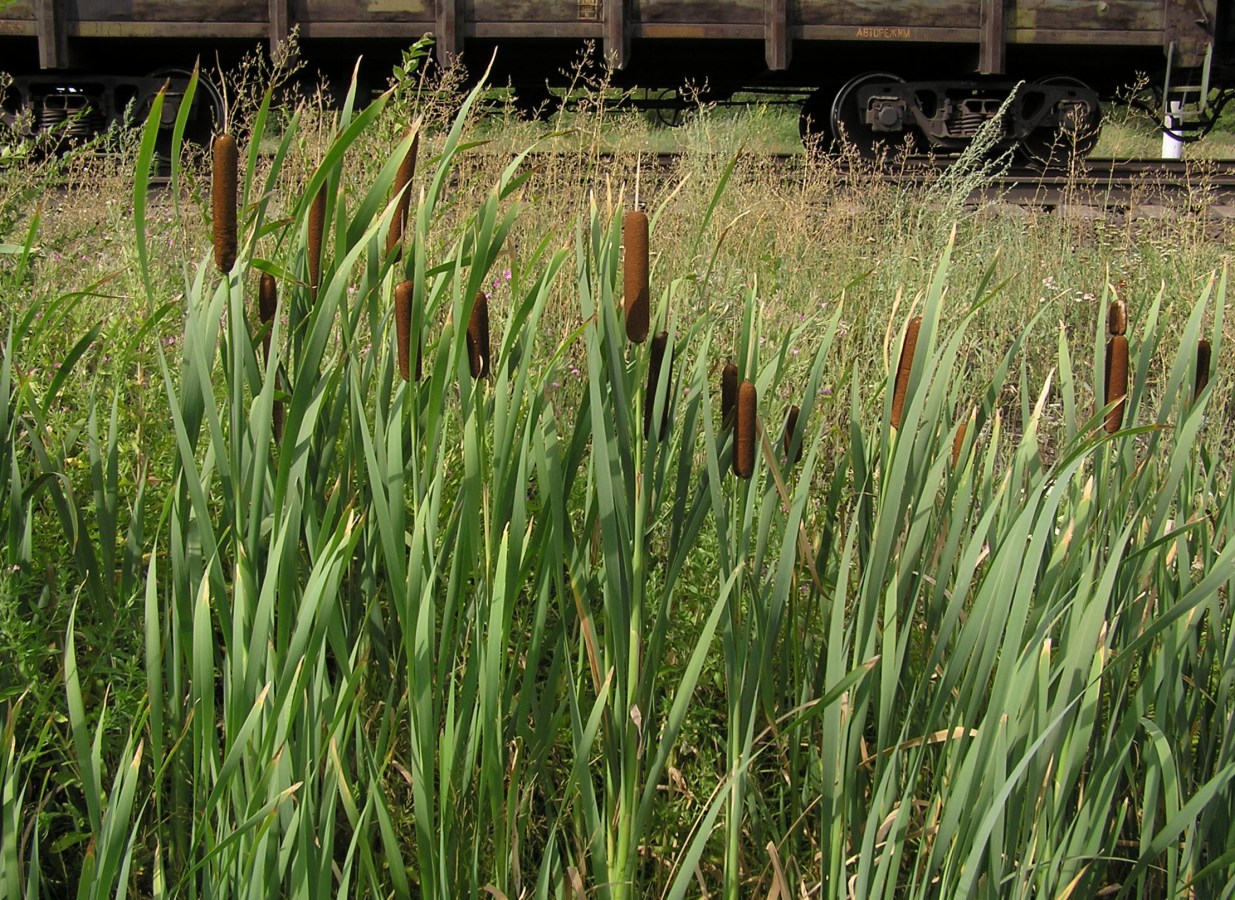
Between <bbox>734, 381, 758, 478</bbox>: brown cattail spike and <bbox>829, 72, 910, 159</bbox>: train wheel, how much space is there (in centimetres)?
880

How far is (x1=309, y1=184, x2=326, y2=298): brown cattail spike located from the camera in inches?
43.9

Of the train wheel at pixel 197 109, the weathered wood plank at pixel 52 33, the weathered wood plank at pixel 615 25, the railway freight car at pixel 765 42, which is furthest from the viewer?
the weathered wood plank at pixel 615 25

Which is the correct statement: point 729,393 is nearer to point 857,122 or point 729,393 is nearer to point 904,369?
point 904,369

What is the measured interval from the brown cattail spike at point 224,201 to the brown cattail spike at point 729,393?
0.46 m

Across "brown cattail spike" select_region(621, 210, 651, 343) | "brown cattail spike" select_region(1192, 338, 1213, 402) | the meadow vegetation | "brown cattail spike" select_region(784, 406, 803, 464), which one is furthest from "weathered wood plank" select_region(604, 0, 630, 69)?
"brown cattail spike" select_region(621, 210, 651, 343)

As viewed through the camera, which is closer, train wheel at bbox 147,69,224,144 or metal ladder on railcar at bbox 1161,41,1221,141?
train wheel at bbox 147,69,224,144

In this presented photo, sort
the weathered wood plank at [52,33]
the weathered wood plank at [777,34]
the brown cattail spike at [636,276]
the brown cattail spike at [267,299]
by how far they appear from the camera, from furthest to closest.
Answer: the weathered wood plank at [777,34] < the weathered wood plank at [52,33] < the brown cattail spike at [267,299] < the brown cattail spike at [636,276]

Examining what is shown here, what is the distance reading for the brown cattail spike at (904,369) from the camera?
3.65 ft

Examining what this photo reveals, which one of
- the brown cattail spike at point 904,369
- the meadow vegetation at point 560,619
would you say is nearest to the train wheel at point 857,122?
the meadow vegetation at point 560,619

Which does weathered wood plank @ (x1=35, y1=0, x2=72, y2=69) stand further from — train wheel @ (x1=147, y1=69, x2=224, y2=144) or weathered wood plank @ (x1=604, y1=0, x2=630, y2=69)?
weathered wood plank @ (x1=604, y1=0, x2=630, y2=69)

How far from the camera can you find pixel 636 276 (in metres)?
0.97

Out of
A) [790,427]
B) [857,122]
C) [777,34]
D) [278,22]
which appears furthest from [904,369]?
[857,122]

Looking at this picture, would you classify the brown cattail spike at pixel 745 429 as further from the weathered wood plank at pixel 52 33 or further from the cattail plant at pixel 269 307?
the weathered wood plank at pixel 52 33

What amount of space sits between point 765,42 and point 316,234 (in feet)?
30.3
